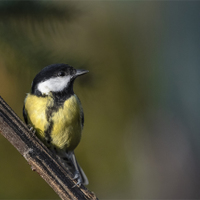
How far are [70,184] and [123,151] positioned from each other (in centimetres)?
177

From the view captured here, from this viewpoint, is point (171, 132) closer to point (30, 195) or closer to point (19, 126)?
point (30, 195)

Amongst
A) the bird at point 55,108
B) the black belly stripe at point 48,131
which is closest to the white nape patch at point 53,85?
the bird at point 55,108

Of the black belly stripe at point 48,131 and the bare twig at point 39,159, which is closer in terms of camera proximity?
the bare twig at point 39,159

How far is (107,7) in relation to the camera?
327 cm

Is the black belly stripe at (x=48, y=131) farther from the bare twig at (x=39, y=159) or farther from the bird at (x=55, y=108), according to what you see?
the bare twig at (x=39, y=159)

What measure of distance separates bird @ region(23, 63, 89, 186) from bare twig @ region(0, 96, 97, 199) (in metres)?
0.17

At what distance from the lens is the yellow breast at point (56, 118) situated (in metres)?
1.50

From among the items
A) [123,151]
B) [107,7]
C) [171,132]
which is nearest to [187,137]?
[171,132]

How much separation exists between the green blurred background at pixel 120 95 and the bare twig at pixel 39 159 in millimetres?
232

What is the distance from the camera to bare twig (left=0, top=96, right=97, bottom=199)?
1225 mm

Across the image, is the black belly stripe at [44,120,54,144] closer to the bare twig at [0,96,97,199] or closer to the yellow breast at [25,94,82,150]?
the yellow breast at [25,94,82,150]

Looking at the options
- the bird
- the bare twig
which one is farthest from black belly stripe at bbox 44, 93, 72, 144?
the bare twig

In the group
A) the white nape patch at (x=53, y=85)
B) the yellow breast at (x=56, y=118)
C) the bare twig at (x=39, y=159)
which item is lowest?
the bare twig at (x=39, y=159)

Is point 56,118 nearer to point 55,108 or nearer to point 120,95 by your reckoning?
point 55,108
